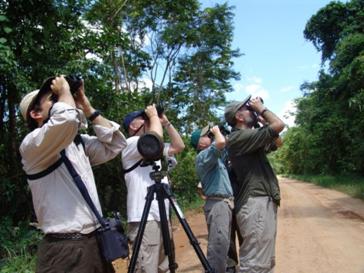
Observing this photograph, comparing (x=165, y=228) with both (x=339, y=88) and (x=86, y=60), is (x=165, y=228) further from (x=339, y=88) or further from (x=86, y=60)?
(x=339, y=88)

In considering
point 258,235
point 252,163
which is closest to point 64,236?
point 258,235

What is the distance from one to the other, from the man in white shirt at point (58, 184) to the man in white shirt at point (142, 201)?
2.72 feet

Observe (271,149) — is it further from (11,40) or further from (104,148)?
(11,40)

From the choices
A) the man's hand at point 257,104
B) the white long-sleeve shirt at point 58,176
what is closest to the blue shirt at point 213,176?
the man's hand at point 257,104

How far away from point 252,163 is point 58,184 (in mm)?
1648

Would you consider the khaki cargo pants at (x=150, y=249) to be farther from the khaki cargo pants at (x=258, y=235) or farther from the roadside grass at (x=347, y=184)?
the roadside grass at (x=347, y=184)

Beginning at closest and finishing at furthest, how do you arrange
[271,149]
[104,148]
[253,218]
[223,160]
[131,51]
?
[104,148] → [253,218] → [271,149] → [223,160] → [131,51]

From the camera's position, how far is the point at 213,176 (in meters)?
4.30

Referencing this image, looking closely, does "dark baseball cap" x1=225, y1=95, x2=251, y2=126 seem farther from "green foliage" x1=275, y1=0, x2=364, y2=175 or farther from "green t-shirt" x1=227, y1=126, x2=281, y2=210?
"green foliage" x1=275, y1=0, x2=364, y2=175

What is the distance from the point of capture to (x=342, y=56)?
17438mm

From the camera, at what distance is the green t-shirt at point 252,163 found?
10.8 feet

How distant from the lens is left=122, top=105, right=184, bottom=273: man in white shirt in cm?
315

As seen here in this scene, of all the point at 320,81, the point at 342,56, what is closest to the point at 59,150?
the point at 342,56

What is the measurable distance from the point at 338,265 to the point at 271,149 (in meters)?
2.92
